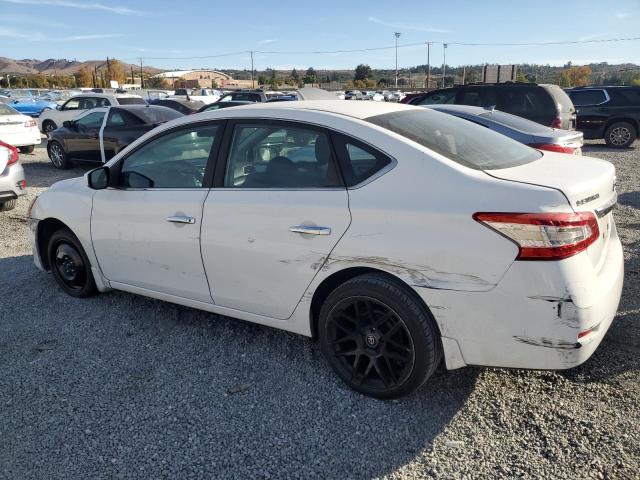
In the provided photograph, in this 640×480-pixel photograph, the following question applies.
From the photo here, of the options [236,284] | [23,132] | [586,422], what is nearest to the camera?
[586,422]

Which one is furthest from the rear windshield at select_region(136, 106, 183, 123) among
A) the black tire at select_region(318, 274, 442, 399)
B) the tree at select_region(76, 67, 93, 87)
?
the tree at select_region(76, 67, 93, 87)

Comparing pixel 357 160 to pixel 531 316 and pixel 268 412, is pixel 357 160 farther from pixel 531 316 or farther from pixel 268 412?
pixel 268 412

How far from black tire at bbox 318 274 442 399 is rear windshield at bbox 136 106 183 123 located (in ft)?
29.8

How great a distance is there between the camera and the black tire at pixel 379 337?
273cm

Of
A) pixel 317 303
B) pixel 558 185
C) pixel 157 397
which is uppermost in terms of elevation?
pixel 558 185

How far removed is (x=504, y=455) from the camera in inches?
99.3

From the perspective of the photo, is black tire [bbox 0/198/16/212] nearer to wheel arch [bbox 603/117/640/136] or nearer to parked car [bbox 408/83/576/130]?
parked car [bbox 408/83/576/130]

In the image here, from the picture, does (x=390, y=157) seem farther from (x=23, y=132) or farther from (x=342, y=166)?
(x=23, y=132)

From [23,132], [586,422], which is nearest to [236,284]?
[586,422]

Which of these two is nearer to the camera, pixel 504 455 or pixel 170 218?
pixel 504 455

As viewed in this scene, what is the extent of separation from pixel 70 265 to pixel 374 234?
303 cm

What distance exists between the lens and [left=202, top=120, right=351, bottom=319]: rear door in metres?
2.96

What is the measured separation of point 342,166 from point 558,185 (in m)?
1.14

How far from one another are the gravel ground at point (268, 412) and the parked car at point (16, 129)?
11598 mm
